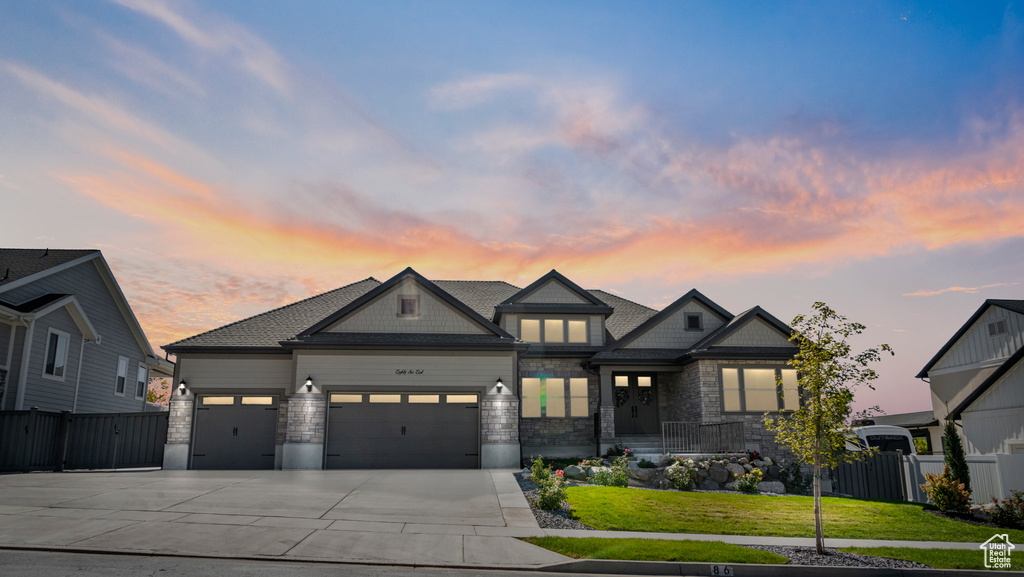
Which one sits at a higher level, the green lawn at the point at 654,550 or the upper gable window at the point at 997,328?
the upper gable window at the point at 997,328

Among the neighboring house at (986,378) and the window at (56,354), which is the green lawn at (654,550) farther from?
the window at (56,354)

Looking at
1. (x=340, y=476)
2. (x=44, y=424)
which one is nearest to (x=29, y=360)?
(x=44, y=424)

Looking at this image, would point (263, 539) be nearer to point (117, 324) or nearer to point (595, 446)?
point (595, 446)

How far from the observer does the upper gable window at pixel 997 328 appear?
28.2 m

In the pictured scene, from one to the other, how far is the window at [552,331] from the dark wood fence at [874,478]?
9940 mm

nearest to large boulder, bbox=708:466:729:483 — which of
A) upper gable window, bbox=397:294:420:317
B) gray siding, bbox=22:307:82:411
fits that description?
upper gable window, bbox=397:294:420:317

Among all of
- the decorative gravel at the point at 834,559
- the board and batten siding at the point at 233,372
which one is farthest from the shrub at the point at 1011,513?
the board and batten siding at the point at 233,372

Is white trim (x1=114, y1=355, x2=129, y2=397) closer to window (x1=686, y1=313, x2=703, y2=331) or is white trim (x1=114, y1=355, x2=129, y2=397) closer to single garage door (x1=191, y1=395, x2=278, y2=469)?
single garage door (x1=191, y1=395, x2=278, y2=469)

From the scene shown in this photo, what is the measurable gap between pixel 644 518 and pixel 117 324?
25629 millimetres

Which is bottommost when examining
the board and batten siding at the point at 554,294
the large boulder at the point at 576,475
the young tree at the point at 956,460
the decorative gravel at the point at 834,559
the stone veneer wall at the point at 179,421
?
the decorative gravel at the point at 834,559

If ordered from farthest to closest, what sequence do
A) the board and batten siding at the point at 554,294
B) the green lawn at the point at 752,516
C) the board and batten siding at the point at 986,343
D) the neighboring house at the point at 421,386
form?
the board and batten siding at the point at 986,343 < the board and batten siding at the point at 554,294 < the neighboring house at the point at 421,386 < the green lawn at the point at 752,516

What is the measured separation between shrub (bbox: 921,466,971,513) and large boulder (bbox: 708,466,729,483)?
193 inches

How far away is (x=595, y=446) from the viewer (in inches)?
978
